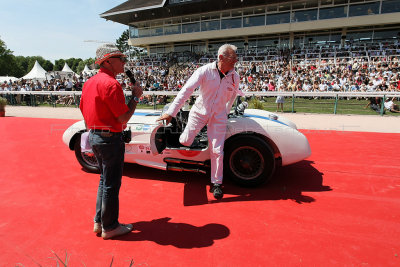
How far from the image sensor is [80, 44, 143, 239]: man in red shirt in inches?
86.9

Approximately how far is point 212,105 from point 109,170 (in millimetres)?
1640

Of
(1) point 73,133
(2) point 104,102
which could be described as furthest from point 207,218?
(1) point 73,133

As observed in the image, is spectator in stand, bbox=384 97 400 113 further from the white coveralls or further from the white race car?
the white coveralls

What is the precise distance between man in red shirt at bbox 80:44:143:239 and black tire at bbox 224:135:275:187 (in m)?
1.69

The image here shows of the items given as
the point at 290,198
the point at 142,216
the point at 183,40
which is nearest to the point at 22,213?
the point at 142,216

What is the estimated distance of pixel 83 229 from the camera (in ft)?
8.81

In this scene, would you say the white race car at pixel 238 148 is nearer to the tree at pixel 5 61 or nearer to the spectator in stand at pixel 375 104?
the spectator in stand at pixel 375 104

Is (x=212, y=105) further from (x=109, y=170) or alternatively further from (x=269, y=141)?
(x=109, y=170)

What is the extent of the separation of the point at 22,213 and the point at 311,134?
7.04 m

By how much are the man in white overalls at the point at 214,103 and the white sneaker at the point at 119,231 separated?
1243 millimetres

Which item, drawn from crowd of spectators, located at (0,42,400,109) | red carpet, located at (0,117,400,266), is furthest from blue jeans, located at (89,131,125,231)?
crowd of spectators, located at (0,42,400,109)

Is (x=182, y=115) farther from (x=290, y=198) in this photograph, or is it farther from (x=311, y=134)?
(x=311, y=134)

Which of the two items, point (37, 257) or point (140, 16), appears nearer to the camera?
point (37, 257)

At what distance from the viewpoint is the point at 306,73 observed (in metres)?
20.9
